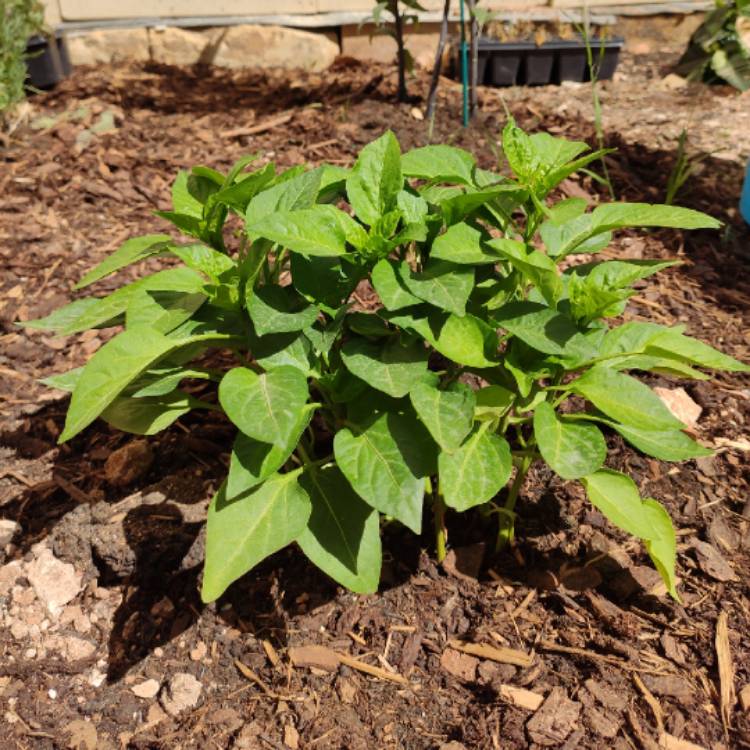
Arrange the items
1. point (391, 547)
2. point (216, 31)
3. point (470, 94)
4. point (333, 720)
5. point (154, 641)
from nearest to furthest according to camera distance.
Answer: point (333, 720)
point (154, 641)
point (391, 547)
point (470, 94)
point (216, 31)

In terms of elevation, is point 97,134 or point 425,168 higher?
point 425,168

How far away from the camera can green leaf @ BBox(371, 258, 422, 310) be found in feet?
5.73

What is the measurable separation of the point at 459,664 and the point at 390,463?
72cm

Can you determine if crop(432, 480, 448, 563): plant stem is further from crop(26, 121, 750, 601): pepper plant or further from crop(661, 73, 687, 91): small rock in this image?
crop(661, 73, 687, 91): small rock

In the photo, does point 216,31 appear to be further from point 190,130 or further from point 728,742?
point 728,742

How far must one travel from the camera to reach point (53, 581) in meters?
2.37

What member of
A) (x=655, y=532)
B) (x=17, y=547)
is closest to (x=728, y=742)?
(x=655, y=532)

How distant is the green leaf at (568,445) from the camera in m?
1.74

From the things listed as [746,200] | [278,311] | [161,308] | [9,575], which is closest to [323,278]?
[278,311]

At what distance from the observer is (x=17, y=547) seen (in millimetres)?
2471

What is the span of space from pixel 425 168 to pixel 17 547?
65.8 inches

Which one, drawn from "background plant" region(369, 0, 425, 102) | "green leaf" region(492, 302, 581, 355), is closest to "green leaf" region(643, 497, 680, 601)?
"green leaf" region(492, 302, 581, 355)

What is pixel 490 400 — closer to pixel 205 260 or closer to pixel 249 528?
pixel 249 528

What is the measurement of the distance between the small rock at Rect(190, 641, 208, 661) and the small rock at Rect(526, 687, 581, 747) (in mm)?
882
